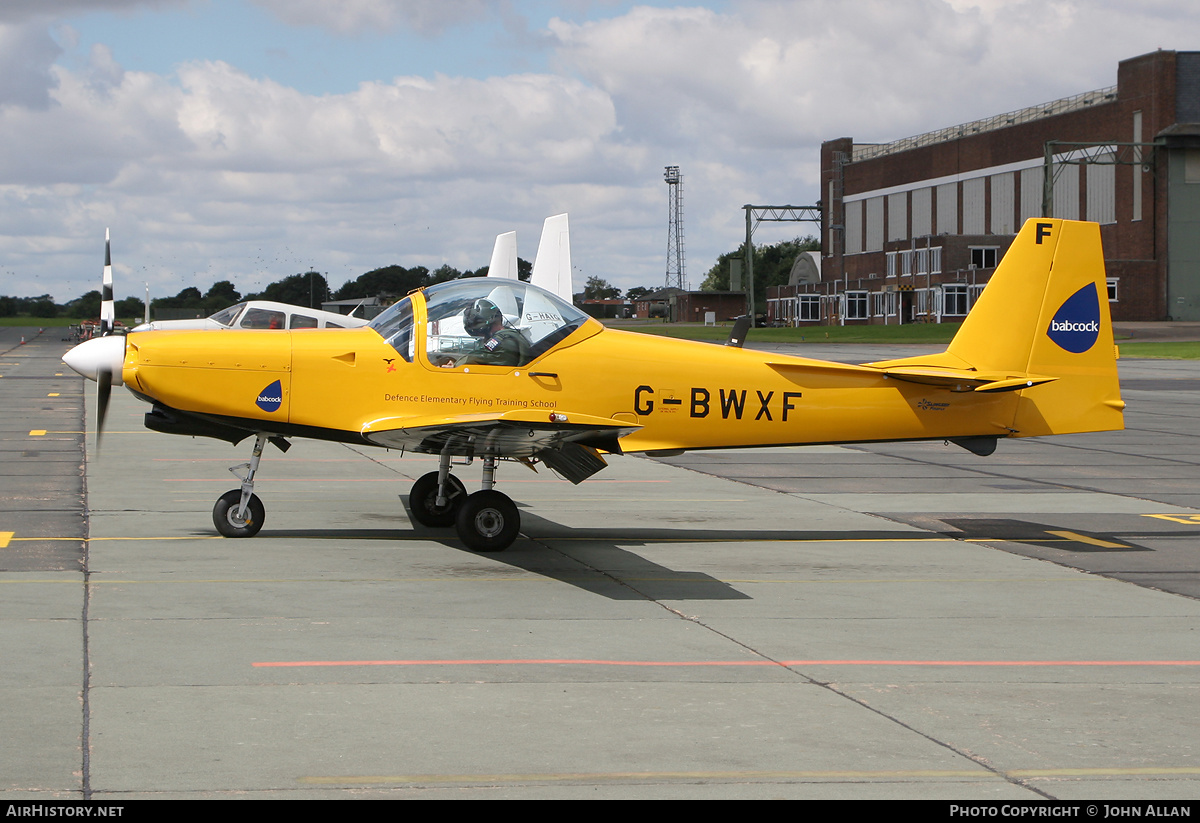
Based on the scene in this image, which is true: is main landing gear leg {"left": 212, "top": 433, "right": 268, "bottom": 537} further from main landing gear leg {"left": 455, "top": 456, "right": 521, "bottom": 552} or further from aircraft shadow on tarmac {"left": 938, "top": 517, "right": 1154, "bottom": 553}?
aircraft shadow on tarmac {"left": 938, "top": 517, "right": 1154, "bottom": 553}

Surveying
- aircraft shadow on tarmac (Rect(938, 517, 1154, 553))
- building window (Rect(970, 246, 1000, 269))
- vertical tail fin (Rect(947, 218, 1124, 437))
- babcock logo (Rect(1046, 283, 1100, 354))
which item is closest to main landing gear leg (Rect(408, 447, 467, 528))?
aircraft shadow on tarmac (Rect(938, 517, 1154, 553))

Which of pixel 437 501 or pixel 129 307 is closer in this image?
pixel 437 501

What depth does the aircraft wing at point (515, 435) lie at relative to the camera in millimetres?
10039

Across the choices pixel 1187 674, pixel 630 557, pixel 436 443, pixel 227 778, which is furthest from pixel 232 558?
pixel 1187 674

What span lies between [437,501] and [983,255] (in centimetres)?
9061

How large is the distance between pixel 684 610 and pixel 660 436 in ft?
10.0

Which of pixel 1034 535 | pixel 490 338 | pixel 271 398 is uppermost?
pixel 490 338

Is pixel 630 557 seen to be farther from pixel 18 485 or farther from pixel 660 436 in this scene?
pixel 18 485

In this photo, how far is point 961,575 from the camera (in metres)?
10.7

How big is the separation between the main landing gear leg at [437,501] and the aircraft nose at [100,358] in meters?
3.09

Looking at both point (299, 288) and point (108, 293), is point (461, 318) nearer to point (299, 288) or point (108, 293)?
point (108, 293)

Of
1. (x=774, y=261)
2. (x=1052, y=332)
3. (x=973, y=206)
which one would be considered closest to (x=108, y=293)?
(x=1052, y=332)

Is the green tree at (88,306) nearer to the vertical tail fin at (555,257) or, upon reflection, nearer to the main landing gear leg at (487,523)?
the vertical tail fin at (555,257)

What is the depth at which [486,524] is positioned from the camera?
36.9ft
